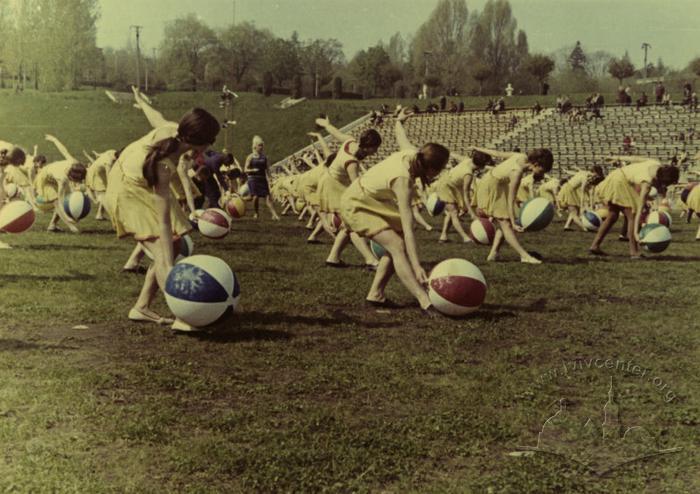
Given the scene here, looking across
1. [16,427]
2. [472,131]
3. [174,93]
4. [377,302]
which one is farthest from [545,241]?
[174,93]

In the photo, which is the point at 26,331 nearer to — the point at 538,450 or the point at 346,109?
the point at 538,450

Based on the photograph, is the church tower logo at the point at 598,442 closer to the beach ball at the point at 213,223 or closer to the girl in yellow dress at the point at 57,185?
the beach ball at the point at 213,223

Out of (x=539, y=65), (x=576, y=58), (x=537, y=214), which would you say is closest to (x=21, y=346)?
(x=537, y=214)

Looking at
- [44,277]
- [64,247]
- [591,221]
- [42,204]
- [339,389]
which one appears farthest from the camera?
[591,221]

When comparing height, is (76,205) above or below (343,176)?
below

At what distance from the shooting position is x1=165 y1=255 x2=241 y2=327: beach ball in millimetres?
6832

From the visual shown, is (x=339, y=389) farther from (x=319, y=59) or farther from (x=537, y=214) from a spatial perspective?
(x=319, y=59)

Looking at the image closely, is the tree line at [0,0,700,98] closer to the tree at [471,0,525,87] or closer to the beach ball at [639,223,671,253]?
the tree at [471,0,525,87]

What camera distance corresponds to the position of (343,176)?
13211 millimetres

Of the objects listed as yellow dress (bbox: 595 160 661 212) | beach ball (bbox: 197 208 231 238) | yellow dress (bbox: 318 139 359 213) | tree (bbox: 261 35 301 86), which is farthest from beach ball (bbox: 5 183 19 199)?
tree (bbox: 261 35 301 86)

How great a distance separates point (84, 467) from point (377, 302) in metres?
5.26

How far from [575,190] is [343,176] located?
33.9 feet

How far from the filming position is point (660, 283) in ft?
36.6

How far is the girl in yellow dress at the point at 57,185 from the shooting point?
16.7 metres
